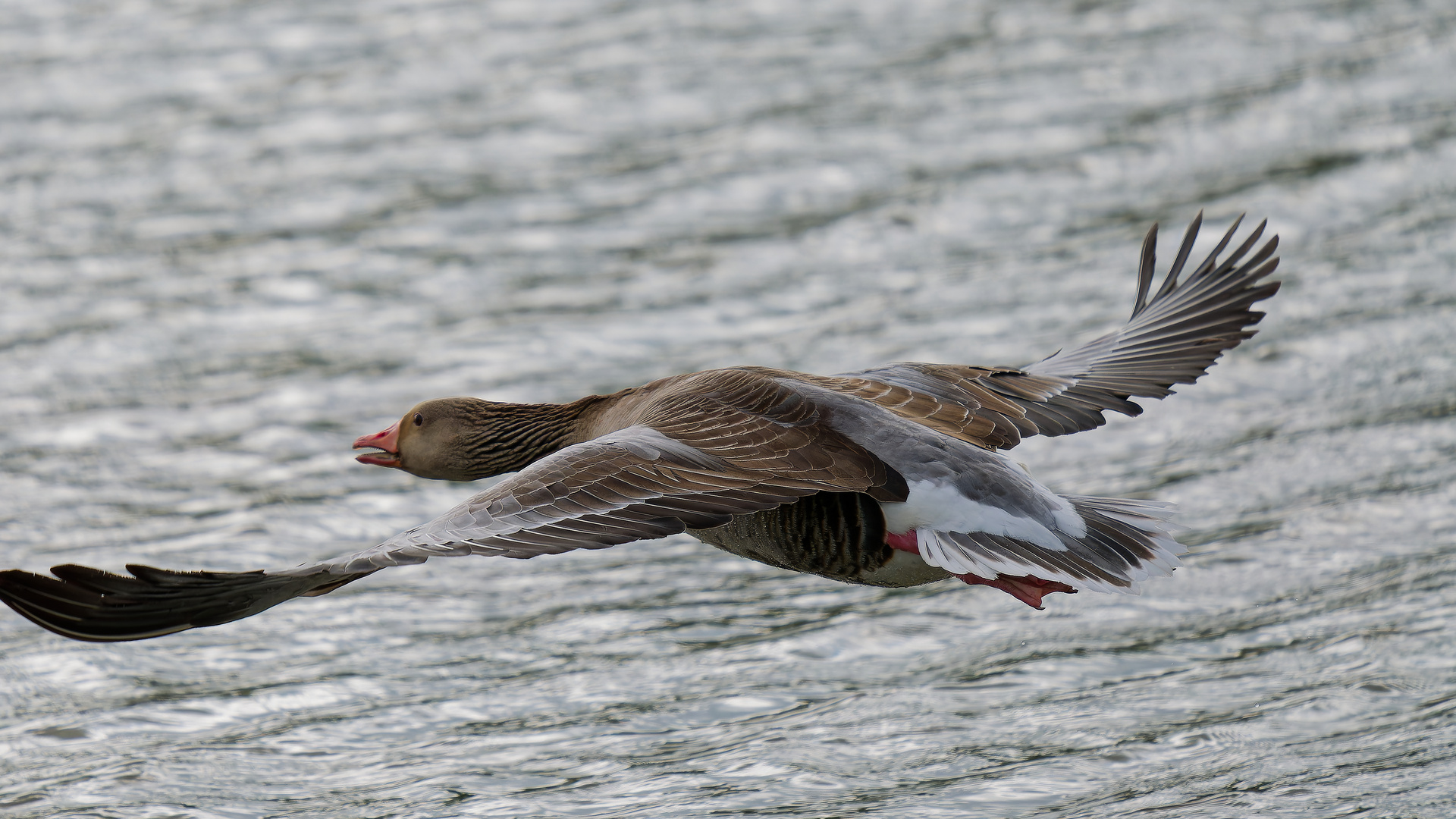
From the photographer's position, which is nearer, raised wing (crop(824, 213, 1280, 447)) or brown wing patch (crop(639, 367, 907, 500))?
brown wing patch (crop(639, 367, 907, 500))

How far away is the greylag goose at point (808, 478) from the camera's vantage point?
5.77 m

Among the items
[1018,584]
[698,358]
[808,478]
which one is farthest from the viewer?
[698,358]

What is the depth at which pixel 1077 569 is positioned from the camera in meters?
6.66

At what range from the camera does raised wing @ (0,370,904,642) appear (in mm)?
5523

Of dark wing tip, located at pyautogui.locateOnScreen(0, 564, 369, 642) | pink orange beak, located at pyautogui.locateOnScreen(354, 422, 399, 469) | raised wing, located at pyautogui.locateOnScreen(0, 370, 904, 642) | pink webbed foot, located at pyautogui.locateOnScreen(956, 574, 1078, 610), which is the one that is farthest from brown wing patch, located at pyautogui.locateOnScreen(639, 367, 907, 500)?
pink orange beak, located at pyautogui.locateOnScreen(354, 422, 399, 469)

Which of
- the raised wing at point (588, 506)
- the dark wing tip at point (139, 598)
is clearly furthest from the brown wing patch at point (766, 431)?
the dark wing tip at point (139, 598)

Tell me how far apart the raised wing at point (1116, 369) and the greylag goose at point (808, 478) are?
0.01m

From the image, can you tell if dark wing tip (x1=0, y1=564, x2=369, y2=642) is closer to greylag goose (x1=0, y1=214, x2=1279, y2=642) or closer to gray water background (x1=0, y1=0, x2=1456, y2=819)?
greylag goose (x1=0, y1=214, x2=1279, y2=642)

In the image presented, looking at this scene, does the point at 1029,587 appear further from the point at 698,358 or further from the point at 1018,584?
the point at 698,358

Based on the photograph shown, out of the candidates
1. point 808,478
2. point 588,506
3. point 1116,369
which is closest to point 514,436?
point 808,478

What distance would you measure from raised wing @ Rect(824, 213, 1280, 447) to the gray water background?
1.27m

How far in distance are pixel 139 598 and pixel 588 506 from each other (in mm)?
1482

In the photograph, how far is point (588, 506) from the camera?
612 centimetres

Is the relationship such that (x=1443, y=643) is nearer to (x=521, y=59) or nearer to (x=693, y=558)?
(x=693, y=558)
